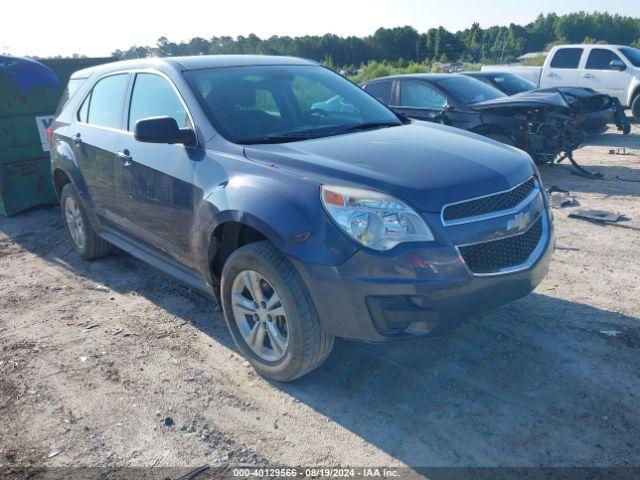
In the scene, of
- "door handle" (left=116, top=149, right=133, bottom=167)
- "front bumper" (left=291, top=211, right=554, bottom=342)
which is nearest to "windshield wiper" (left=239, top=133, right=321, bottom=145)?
"front bumper" (left=291, top=211, right=554, bottom=342)

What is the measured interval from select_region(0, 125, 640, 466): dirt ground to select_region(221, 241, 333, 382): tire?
186 millimetres

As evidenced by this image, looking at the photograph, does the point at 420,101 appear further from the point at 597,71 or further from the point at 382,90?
the point at 597,71

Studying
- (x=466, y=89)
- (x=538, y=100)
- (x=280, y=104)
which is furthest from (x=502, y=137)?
(x=280, y=104)

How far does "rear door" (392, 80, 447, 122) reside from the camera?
351 inches

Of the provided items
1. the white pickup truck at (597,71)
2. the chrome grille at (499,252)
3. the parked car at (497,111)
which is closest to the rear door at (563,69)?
the white pickup truck at (597,71)

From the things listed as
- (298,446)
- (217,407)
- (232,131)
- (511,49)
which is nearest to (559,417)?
(298,446)

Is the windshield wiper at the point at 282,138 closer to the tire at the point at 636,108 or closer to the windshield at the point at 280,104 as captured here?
the windshield at the point at 280,104

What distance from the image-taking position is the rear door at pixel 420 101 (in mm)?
8906

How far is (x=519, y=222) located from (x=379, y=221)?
855 mm

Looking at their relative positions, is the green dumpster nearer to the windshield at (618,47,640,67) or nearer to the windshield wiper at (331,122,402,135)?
the windshield wiper at (331,122,402,135)

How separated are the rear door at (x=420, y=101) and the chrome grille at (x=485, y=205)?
19.2 feet

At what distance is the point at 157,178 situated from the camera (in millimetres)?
3898

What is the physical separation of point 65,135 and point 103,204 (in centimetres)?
104

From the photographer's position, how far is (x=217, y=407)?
3193mm
